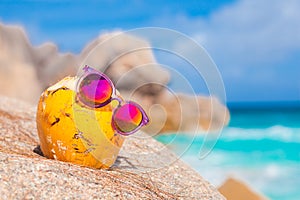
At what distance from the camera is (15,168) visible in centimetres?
388

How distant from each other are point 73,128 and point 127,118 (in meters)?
0.50

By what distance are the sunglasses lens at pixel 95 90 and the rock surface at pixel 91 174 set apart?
609 mm

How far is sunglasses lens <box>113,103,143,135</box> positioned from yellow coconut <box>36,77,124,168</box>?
82 mm

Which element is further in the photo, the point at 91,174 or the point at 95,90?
the point at 95,90

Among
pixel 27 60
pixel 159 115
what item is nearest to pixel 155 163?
pixel 159 115

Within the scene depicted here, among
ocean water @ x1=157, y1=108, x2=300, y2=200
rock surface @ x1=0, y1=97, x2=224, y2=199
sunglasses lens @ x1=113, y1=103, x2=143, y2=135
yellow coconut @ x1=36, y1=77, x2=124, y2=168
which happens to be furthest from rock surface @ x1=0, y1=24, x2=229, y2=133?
sunglasses lens @ x1=113, y1=103, x2=143, y2=135

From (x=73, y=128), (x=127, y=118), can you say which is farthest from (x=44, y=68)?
(x=127, y=118)

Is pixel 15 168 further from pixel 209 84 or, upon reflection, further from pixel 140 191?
pixel 209 84

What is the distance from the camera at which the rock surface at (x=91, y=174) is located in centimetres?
374

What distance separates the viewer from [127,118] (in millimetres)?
4324

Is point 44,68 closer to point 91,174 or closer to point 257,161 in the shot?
point 257,161

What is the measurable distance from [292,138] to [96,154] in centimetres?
2549

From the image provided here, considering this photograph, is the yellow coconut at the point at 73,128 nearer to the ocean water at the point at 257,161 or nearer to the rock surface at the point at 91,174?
the rock surface at the point at 91,174

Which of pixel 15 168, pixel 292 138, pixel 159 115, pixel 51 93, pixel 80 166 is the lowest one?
pixel 15 168
